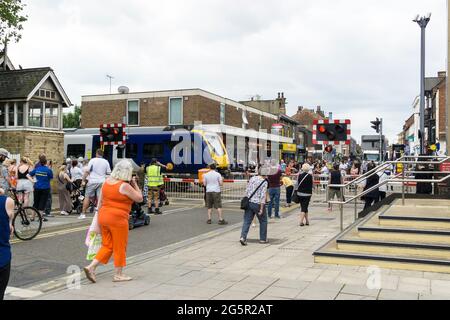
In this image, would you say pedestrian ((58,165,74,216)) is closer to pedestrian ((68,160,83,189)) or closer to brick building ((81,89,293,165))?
pedestrian ((68,160,83,189))

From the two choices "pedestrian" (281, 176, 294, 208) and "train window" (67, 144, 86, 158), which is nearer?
"pedestrian" (281, 176, 294, 208)

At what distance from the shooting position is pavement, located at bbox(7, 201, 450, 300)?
5.48 meters

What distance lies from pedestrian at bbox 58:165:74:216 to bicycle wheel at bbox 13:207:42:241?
3594 millimetres

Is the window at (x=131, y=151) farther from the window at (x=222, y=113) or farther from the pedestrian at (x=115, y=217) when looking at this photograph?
the pedestrian at (x=115, y=217)

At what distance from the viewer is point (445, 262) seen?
6.73 m

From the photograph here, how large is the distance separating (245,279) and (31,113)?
17868 millimetres

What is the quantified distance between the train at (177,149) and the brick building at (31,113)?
327 centimetres

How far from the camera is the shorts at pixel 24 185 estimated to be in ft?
36.3

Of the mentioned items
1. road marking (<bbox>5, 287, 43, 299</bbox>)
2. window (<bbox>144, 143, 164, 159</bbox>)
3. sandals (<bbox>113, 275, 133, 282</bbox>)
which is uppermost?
window (<bbox>144, 143, 164, 159</bbox>)

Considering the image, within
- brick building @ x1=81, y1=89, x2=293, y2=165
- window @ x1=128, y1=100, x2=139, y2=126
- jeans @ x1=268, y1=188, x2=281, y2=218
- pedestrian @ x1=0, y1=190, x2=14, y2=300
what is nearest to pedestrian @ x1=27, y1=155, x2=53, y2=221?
jeans @ x1=268, y1=188, x2=281, y2=218

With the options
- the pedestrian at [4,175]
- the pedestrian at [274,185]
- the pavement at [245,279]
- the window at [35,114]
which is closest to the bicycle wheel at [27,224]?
the pedestrian at [4,175]

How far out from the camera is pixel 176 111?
36031 millimetres
